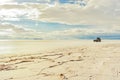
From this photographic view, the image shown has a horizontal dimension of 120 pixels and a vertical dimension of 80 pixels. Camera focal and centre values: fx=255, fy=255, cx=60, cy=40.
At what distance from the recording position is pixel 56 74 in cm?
678

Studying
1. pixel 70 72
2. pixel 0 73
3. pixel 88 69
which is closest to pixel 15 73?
pixel 0 73

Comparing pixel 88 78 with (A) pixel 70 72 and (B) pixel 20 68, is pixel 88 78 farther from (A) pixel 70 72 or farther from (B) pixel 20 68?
(B) pixel 20 68

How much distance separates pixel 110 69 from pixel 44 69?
1.93 m

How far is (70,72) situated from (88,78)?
84 cm

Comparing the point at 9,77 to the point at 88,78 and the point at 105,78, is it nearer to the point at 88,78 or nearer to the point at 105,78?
the point at 88,78

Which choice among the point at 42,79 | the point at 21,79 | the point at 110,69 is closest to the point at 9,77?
the point at 21,79

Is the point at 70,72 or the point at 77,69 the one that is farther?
the point at 77,69

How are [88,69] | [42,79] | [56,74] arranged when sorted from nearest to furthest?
[42,79] < [56,74] < [88,69]

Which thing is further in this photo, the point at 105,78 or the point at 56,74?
the point at 56,74

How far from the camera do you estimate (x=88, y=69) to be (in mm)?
7367

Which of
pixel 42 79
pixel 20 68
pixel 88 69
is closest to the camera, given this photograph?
pixel 42 79

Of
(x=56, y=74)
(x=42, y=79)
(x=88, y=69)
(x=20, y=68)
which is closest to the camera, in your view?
(x=42, y=79)

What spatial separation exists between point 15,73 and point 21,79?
0.80 meters

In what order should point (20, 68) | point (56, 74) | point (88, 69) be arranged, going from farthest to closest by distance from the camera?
1. point (20, 68)
2. point (88, 69)
3. point (56, 74)
